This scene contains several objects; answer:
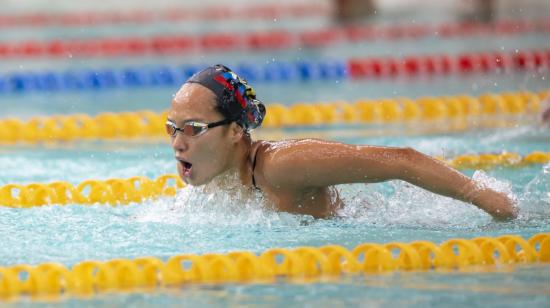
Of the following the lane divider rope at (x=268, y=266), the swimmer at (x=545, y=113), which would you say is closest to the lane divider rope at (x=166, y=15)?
the swimmer at (x=545, y=113)

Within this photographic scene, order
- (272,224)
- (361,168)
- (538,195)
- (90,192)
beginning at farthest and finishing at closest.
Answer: (90,192), (538,195), (272,224), (361,168)

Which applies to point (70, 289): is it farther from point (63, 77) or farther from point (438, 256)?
point (63, 77)

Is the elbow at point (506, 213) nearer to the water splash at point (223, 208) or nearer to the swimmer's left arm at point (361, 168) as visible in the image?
the swimmer's left arm at point (361, 168)

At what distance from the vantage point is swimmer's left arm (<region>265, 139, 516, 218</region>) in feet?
10.6

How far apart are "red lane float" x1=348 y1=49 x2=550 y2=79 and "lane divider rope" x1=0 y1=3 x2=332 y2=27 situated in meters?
4.44

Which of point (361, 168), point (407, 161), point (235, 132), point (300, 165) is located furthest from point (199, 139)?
point (407, 161)

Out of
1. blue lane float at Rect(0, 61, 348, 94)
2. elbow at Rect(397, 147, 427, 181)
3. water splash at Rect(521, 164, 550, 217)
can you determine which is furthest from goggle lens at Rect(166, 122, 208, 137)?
blue lane float at Rect(0, 61, 348, 94)

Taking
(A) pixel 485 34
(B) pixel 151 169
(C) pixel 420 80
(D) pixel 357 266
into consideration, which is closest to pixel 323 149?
(D) pixel 357 266

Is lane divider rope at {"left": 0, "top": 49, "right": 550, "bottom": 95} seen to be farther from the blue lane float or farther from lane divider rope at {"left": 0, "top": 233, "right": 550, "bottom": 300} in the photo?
lane divider rope at {"left": 0, "top": 233, "right": 550, "bottom": 300}

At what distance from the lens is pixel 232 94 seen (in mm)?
3418

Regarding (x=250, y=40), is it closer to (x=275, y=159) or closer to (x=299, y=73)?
(x=299, y=73)

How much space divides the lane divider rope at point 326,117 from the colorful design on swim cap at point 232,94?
2983mm

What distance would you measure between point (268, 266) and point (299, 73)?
17.9 ft

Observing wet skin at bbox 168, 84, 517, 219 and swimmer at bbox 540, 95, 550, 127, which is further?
swimmer at bbox 540, 95, 550, 127
